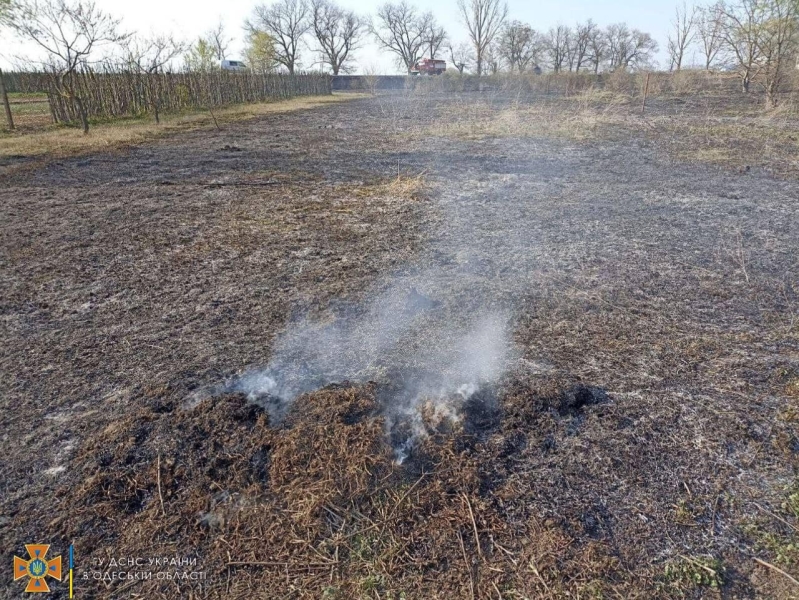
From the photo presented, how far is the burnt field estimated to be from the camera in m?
1.64

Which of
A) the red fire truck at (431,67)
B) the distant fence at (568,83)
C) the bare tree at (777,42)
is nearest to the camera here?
the bare tree at (777,42)

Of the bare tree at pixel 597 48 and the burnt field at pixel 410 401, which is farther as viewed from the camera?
the bare tree at pixel 597 48

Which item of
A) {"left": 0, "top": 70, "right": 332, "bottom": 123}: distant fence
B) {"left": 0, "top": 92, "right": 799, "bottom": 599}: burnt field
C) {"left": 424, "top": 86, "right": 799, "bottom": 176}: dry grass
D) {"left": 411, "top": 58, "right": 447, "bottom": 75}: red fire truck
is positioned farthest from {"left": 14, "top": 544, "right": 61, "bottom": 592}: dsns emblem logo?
{"left": 411, "top": 58, "right": 447, "bottom": 75}: red fire truck

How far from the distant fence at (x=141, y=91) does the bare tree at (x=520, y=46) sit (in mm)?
29200

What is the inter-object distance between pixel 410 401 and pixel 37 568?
1.56m

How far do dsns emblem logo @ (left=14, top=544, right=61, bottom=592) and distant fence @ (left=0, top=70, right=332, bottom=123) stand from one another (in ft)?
47.0

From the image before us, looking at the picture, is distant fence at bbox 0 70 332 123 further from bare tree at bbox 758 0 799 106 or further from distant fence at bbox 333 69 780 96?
bare tree at bbox 758 0 799 106

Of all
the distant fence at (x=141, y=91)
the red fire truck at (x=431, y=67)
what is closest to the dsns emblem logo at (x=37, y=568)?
the distant fence at (x=141, y=91)

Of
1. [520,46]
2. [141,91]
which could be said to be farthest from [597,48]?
[141,91]

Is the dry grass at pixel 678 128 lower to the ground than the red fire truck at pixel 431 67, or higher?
lower

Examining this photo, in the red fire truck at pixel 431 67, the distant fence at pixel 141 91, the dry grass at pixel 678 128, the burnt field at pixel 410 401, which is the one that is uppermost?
the red fire truck at pixel 431 67

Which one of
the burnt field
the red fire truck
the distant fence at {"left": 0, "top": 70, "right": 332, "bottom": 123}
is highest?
the red fire truck

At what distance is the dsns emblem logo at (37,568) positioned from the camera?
1558 millimetres

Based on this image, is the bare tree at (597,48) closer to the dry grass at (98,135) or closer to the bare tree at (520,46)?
the bare tree at (520,46)
